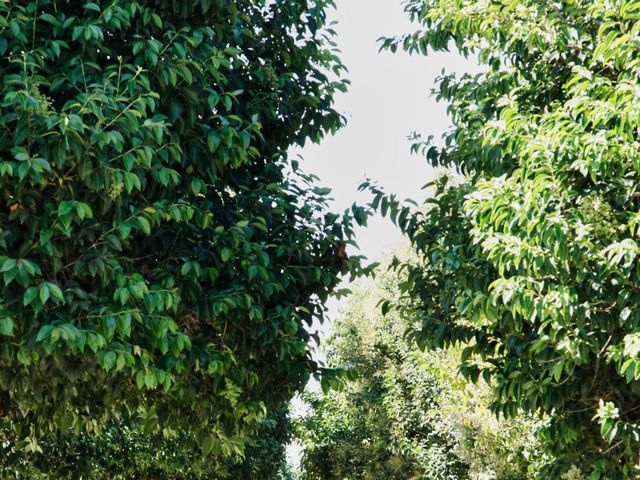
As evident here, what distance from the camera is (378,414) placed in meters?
26.8

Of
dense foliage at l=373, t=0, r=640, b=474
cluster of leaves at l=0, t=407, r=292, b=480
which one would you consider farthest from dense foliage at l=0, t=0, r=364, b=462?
cluster of leaves at l=0, t=407, r=292, b=480

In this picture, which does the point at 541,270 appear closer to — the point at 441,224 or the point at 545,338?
the point at 545,338

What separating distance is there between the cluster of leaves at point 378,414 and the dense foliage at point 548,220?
1208 cm

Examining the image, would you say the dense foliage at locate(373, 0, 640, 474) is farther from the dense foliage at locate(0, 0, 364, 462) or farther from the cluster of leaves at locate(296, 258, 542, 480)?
the cluster of leaves at locate(296, 258, 542, 480)

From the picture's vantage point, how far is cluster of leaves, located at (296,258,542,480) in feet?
78.9

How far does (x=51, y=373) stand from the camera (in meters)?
7.12

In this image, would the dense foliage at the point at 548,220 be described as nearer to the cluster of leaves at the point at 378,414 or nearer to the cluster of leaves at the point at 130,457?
the cluster of leaves at the point at 130,457

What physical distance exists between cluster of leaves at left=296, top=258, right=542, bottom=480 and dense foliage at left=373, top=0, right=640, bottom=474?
39.6 ft

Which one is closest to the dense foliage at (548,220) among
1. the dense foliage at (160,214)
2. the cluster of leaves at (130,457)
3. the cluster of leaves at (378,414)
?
the dense foliage at (160,214)

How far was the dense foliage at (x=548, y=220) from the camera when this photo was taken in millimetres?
7309

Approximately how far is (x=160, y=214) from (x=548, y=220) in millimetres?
3144

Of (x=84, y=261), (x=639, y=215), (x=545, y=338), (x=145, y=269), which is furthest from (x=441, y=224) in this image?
(x=84, y=261)

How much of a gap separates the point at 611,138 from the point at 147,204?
3905 millimetres

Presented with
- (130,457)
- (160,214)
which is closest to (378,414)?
(130,457)
